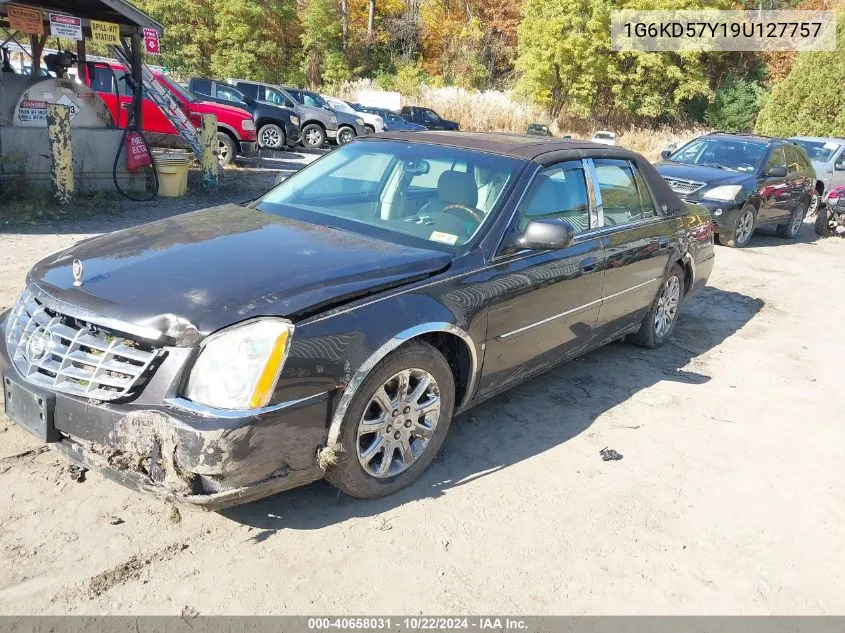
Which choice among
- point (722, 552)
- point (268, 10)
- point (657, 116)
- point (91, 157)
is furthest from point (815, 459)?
point (268, 10)

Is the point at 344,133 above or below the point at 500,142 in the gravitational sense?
above

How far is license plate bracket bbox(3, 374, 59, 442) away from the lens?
2830 mm

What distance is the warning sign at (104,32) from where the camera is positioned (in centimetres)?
1046

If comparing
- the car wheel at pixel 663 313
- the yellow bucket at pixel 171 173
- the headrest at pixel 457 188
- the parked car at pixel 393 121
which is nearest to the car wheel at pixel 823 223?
the car wheel at pixel 663 313

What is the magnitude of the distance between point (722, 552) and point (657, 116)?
1476 inches

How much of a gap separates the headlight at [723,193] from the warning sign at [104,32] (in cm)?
941

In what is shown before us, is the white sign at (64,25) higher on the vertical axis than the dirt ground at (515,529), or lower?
higher

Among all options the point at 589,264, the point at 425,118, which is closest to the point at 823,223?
the point at 589,264

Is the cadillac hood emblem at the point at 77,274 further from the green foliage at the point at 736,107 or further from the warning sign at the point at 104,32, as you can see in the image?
the green foliage at the point at 736,107

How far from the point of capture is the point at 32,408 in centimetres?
290

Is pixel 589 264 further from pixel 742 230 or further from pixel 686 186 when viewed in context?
pixel 742 230

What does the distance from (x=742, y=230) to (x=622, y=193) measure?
7.20m

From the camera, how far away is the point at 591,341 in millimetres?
4914
